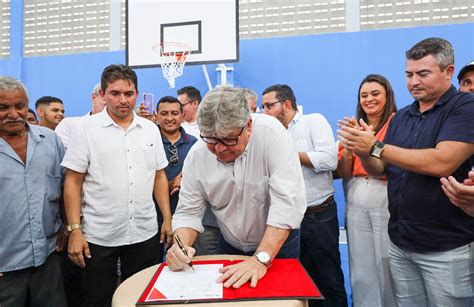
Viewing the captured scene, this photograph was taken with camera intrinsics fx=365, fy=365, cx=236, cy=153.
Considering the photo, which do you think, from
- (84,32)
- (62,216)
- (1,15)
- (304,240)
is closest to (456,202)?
(304,240)

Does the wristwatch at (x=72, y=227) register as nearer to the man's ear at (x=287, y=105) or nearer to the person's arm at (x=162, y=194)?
the person's arm at (x=162, y=194)

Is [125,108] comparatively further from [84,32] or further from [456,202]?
[84,32]

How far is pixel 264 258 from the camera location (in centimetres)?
122

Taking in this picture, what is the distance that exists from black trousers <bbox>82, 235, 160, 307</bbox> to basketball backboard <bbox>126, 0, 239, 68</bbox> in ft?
9.44

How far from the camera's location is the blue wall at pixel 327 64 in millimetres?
4402

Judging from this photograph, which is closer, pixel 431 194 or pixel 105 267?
pixel 431 194

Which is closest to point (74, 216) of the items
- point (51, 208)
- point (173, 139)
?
point (51, 208)

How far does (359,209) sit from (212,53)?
2.93m

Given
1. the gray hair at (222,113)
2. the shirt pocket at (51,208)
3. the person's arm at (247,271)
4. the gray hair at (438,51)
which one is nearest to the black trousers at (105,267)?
the shirt pocket at (51,208)

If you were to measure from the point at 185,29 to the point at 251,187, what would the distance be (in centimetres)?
357

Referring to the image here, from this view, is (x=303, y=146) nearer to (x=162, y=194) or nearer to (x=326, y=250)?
(x=326, y=250)

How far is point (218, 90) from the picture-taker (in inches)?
48.5

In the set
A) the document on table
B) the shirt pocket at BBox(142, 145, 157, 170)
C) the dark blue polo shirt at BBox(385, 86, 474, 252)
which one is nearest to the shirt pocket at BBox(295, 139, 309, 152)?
the dark blue polo shirt at BBox(385, 86, 474, 252)

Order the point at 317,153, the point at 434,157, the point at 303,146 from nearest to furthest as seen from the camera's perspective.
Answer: the point at 434,157 < the point at 317,153 < the point at 303,146
